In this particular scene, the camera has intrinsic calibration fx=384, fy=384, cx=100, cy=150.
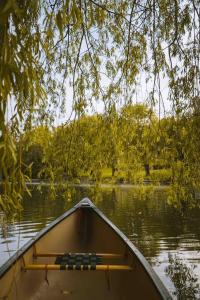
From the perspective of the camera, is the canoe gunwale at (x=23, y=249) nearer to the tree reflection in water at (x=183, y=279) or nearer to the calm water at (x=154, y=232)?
the calm water at (x=154, y=232)

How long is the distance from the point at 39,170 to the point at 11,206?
2722 mm

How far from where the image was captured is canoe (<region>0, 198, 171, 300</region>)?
3568mm

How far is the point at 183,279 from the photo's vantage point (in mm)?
6441

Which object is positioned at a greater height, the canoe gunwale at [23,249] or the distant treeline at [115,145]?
the distant treeline at [115,145]

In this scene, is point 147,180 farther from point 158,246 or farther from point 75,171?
point 158,246

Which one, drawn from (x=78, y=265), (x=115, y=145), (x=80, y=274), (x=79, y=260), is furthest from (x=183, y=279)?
(x=115, y=145)

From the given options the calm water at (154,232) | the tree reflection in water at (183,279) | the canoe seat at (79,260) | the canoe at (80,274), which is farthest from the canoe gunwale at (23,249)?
the tree reflection in water at (183,279)

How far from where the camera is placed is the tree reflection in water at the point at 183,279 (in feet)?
18.6

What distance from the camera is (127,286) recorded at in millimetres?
4184

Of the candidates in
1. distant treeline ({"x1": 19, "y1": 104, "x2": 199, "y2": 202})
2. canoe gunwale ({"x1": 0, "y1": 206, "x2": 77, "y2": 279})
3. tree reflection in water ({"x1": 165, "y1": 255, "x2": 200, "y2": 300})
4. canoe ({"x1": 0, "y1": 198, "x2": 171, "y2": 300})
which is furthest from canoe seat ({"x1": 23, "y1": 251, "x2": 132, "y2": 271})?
tree reflection in water ({"x1": 165, "y1": 255, "x2": 200, "y2": 300})

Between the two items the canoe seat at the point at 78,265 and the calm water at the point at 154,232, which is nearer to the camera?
the canoe seat at the point at 78,265

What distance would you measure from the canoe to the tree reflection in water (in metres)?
1.26

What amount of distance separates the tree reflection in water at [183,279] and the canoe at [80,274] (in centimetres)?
126

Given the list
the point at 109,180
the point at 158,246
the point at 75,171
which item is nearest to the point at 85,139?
the point at 75,171
